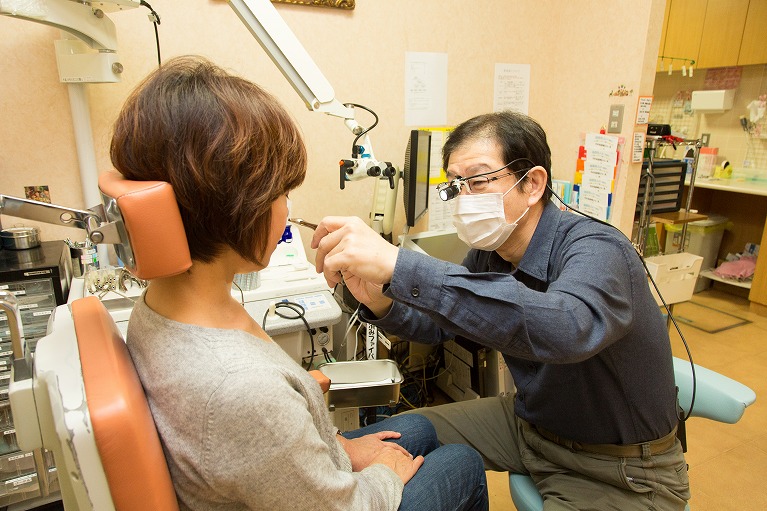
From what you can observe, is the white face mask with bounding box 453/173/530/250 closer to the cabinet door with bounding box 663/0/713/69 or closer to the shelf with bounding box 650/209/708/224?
the shelf with bounding box 650/209/708/224

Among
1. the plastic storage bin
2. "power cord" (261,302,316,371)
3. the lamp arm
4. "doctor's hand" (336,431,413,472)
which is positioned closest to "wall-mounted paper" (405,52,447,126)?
the lamp arm

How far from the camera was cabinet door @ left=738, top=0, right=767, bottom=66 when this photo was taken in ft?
11.8

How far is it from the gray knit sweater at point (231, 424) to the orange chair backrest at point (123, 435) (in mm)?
32

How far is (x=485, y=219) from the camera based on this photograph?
128 cm

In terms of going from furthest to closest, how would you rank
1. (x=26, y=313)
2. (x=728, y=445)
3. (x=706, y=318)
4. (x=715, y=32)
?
(x=715, y=32)
(x=706, y=318)
(x=728, y=445)
(x=26, y=313)

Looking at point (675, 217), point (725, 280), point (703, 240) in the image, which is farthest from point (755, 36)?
point (725, 280)

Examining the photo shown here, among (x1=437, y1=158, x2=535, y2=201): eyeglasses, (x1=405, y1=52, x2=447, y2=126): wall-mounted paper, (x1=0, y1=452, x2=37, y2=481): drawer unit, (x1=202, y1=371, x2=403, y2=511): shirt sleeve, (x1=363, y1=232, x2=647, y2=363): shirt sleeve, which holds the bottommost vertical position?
(x1=0, y1=452, x2=37, y2=481): drawer unit

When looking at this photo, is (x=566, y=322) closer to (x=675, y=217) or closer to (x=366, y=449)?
(x=366, y=449)

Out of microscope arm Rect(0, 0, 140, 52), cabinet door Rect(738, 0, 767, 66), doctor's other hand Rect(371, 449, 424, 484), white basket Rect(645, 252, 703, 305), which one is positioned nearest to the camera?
doctor's other hand Rect(371, 449, 424, 484)

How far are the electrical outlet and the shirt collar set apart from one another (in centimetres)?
139

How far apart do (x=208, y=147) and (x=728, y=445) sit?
8.40 feet

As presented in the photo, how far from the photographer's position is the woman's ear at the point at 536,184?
1260 mm

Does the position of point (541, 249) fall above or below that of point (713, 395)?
above

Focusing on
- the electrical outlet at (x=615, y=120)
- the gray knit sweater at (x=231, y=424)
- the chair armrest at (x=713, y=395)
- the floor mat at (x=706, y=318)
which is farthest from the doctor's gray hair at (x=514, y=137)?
the floor mat at (x=706, y=318)
